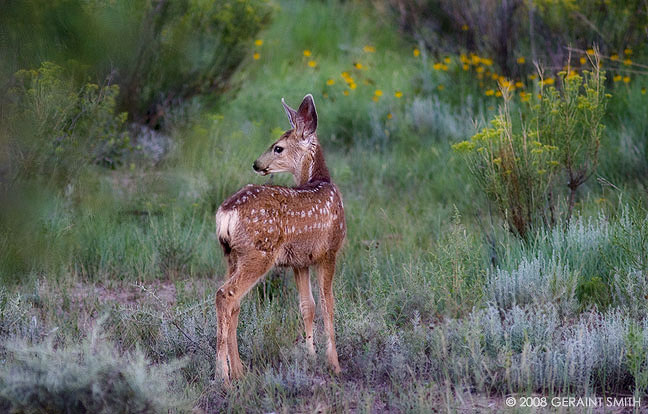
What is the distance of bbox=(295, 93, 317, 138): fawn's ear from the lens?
6398 mm

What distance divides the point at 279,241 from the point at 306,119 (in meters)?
1.30

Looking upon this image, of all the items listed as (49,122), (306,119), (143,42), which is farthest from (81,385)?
(143,42)

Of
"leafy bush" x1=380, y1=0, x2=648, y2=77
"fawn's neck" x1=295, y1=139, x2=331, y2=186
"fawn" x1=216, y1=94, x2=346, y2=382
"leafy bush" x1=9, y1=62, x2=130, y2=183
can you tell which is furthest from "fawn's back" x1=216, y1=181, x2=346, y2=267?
"leafy bush" x1=380, y1=0, x2=648, y2=77

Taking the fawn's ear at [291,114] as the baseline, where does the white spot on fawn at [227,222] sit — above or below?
below

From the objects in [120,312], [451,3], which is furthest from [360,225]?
[451,3]

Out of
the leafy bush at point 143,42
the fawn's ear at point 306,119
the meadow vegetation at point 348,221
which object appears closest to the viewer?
the meadow vegetation at point 348,221

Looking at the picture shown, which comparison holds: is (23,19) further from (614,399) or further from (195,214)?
(614,399)

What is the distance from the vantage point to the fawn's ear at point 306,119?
6398 mm

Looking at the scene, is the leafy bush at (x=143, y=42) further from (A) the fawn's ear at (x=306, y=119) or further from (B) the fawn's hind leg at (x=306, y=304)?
(B) the fawn's hind leg at (x=306, y=304)

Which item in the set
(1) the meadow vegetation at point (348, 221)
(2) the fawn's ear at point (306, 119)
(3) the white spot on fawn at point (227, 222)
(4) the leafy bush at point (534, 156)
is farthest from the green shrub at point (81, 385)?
(4) the leafy bush at point (534, 156)

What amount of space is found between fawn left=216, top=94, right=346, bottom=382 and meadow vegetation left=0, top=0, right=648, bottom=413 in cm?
28

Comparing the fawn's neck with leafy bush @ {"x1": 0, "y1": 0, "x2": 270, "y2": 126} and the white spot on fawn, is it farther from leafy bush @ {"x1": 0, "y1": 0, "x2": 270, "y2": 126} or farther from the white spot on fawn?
leafy bush @ {"x1": 0, "y1": 0, "x2": 270, "y2": 126}

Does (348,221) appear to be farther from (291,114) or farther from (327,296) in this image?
(327,296)

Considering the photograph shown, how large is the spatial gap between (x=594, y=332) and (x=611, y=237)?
169 centimetres
